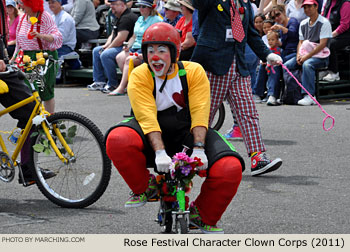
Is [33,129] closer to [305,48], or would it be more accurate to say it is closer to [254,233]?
[254,233]

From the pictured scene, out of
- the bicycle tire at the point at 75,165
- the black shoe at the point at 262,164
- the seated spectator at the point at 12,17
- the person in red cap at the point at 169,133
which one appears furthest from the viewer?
the seated spectator at the point at 12,17

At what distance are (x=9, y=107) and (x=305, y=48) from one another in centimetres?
679

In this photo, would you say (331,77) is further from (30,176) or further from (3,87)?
(3,87)

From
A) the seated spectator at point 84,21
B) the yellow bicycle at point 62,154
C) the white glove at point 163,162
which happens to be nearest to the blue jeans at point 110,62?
the seated spectator at point 84,21

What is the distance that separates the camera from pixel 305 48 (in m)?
11.8

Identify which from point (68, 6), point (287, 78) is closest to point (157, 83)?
point (287, 78)

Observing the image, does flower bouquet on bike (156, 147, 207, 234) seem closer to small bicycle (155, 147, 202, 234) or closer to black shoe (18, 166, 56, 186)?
small bicycle (155, 147, 202, 234)

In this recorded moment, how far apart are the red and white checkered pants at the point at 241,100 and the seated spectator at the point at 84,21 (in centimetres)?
919

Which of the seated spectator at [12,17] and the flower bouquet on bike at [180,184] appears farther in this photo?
the seated spectator at [12,17]

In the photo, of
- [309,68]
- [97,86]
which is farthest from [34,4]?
[97,86]

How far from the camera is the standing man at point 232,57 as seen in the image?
666 centimetres

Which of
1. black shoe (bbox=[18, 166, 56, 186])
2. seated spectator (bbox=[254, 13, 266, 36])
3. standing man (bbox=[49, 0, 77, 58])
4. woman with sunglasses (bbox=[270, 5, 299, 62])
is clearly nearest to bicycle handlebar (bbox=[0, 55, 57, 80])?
black shoe (bbox=[18, 166, 56, 186])

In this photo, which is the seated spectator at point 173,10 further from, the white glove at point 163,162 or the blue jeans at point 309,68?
the white glove at point 163,162

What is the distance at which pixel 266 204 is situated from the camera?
19.5ft
